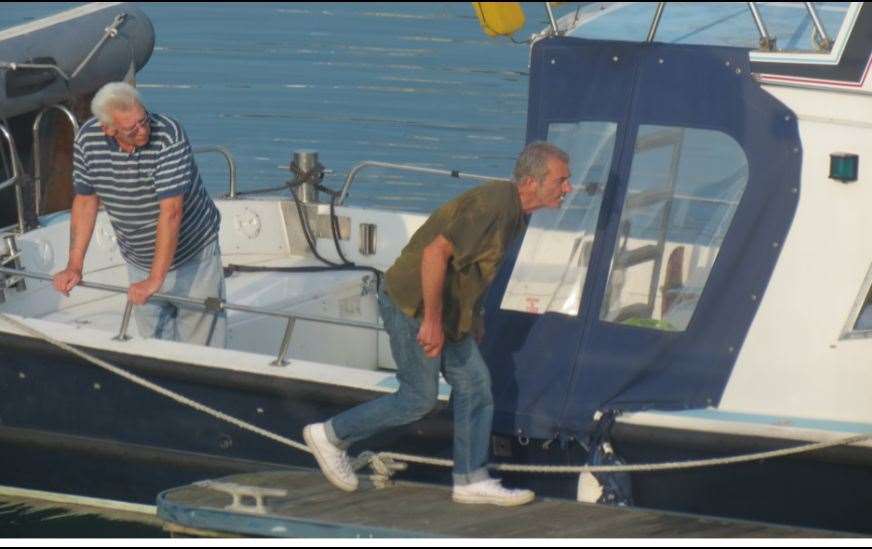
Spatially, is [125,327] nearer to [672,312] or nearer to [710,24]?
[672,312]

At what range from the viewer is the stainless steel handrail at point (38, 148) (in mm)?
9133

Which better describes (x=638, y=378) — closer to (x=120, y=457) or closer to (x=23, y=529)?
(x=120, y=457)

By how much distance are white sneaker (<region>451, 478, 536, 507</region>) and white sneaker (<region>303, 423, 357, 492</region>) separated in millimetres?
447

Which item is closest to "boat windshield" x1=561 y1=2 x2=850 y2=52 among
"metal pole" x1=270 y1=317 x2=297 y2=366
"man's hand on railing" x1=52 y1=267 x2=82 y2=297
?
"metal pole" x1=270 y1=317 x2=297 y2=366

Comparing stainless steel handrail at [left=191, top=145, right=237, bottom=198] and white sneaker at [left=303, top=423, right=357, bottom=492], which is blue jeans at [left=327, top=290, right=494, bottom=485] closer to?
white sneaker at [left=303, top=423, right=357, bottom=492]

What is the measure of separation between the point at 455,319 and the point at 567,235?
0.85m

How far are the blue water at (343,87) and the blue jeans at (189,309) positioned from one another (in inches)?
279

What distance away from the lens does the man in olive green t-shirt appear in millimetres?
6270

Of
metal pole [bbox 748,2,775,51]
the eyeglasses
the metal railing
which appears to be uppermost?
metal pole [bbox 748,2,775,51]

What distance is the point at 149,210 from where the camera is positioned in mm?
7496

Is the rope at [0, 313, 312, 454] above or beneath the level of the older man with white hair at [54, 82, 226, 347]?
beneath

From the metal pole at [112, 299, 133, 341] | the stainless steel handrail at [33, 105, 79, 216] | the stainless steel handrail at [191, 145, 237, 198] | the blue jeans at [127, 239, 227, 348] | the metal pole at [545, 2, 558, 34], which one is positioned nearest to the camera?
the metal pole at [545, 2, 558, 34]

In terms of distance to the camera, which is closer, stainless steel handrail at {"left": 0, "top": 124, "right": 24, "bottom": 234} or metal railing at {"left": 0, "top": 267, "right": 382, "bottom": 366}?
metal railing at {"left": 0, "top": 267, "right": 382, "bottom": 366}

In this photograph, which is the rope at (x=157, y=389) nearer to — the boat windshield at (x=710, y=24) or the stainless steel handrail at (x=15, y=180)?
the stainless steel handrail at (x=15, y=180)
